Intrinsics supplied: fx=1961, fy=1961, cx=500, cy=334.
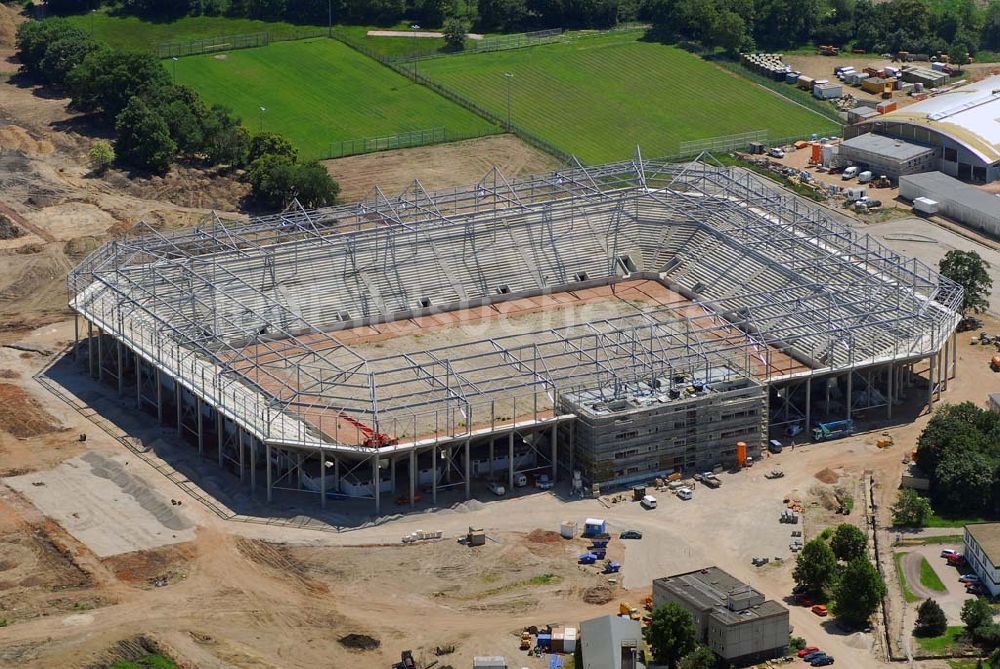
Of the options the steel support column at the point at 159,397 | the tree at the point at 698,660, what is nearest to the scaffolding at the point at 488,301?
the steel support column at the point at 159,397

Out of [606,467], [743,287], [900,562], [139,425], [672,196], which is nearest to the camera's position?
[900,562]

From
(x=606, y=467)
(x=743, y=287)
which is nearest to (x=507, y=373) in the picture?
(x=606, y=467)

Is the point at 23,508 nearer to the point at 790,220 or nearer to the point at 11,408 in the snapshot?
the point at 11,408

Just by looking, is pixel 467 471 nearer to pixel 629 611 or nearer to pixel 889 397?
pixel 629 611

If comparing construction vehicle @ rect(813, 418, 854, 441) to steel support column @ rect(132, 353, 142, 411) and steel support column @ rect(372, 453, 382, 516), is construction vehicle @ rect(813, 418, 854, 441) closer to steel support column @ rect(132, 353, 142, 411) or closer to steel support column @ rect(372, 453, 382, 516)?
steel support column @ rect(372, 453, 382, 516)

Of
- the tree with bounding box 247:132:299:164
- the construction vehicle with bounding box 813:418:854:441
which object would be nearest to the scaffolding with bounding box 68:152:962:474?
the construction vehicle with bounding box 813:418:854:441
